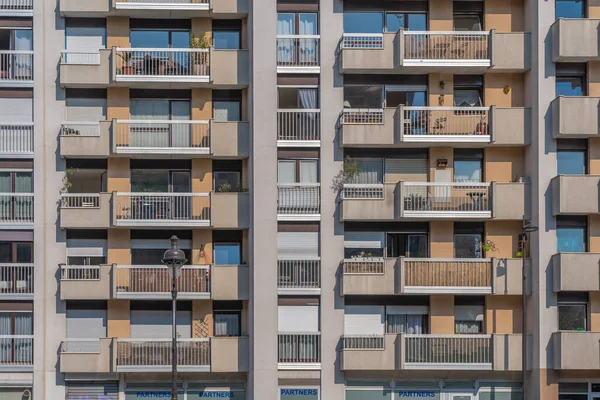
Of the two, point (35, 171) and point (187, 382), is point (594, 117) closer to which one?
point (187, 382)

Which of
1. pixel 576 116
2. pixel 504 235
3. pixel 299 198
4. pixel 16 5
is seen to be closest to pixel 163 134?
pixel 299 198

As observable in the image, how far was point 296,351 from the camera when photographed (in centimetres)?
2839

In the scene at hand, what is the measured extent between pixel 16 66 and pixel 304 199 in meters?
10.7

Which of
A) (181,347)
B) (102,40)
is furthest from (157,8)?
(181,347)

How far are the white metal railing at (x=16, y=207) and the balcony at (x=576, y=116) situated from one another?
17.4 metres

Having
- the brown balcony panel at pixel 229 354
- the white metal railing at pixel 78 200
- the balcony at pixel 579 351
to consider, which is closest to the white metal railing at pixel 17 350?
the white metal railing at pixel 78 200

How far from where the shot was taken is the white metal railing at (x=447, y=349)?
27.9 meters

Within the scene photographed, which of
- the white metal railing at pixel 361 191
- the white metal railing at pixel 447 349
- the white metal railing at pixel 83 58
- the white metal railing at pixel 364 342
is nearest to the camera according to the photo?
the white metal railing at pixel 447 349

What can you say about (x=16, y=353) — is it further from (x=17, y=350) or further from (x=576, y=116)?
(x=576, y=116)

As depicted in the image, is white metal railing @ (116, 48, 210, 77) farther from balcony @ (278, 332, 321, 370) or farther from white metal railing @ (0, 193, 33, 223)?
balcony @ (278, 332, 321, 370)

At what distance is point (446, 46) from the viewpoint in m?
28.6

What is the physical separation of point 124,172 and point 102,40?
4.60 metres

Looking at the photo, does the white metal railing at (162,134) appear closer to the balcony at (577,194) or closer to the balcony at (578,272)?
the balcony at (577,194)

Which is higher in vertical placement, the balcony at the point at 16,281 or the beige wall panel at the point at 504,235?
the beige wall panel at the point at 504,235
